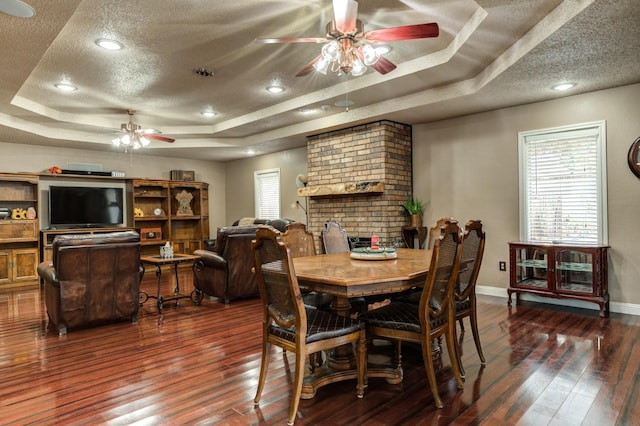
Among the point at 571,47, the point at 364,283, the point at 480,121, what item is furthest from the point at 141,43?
the point at 480,121

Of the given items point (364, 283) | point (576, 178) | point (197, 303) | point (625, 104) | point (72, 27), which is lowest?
point (197, 303)

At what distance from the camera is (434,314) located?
2340mm

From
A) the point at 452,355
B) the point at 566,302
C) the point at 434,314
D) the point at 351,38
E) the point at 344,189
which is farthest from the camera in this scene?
the point at 344,189

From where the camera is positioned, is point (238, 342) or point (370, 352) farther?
point (238, 342)

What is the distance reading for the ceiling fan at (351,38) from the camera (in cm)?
253

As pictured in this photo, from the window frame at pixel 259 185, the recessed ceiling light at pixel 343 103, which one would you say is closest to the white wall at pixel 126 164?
the window frame at pixel 259 185

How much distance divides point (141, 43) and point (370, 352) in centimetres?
342

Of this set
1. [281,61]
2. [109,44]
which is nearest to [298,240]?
[281,61]

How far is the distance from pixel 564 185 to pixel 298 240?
10.9 ft

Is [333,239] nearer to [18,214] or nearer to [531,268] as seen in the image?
[531,268]

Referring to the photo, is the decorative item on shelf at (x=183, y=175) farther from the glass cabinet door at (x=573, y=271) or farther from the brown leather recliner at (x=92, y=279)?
the glass cabinet door at (x=573, y=271)

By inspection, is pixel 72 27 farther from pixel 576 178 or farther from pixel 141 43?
pixel 576 178

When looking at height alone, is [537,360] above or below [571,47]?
below

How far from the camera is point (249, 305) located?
4.88m
